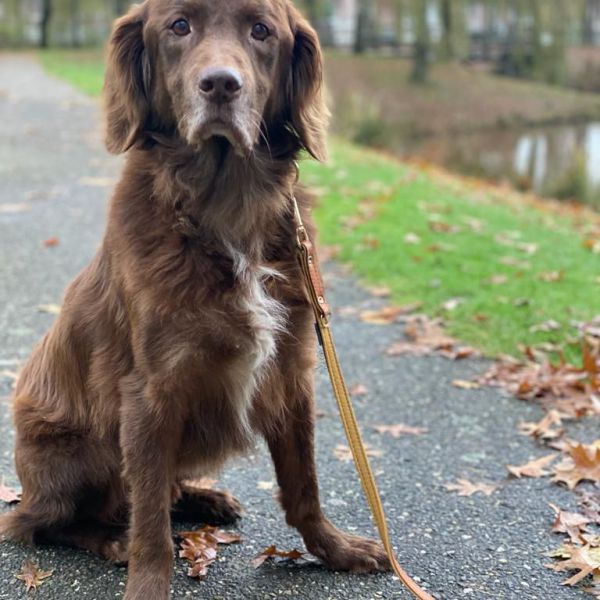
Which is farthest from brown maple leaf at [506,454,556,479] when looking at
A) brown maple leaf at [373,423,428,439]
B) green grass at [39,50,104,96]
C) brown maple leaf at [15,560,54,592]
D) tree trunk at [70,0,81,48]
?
tree trunk at [70,0,81,48]

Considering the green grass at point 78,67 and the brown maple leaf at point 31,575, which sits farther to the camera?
the green grass at point 78,67

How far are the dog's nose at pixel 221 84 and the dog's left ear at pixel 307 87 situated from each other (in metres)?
0.44

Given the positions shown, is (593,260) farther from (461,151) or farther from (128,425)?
(461,151)

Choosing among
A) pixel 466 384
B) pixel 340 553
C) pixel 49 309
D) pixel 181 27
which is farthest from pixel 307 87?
pixel 49 309

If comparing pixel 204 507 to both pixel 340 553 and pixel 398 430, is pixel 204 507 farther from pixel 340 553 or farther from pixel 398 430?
pixel 398 430

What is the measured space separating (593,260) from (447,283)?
1.98m

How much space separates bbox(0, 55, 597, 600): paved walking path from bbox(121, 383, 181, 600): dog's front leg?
0.27 m

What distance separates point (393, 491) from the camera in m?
3.87

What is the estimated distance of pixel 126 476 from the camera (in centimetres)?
281

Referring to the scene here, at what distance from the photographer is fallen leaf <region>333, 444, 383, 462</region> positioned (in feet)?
13.9

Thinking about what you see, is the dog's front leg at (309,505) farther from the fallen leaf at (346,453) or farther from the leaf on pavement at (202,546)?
the fallen leaf at (346,453)

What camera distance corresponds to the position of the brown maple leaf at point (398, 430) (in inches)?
177

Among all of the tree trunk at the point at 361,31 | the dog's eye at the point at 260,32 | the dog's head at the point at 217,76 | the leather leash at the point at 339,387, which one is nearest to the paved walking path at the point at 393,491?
the leather leash at the point at 339,387

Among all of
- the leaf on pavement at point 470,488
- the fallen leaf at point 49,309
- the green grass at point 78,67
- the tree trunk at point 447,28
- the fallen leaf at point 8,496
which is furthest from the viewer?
the tree trunk at point 447,28
